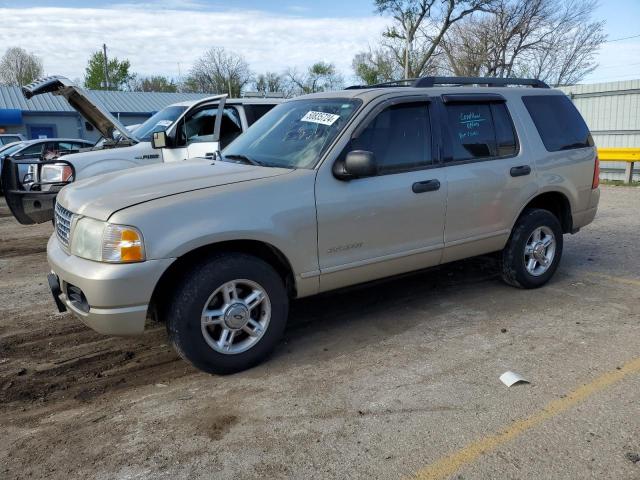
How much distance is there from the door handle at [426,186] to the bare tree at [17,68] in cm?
7212

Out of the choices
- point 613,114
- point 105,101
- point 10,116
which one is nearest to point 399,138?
point 613,114

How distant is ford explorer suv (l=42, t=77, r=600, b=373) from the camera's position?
3.47 meters

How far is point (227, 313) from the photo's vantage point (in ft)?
12.1

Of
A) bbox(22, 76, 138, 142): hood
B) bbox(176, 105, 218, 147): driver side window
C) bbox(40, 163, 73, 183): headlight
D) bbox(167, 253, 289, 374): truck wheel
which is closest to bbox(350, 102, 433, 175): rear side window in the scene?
bbox(167, 253, 289, 374): truck wheel

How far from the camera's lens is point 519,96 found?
535 cm

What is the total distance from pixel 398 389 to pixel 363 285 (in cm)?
109

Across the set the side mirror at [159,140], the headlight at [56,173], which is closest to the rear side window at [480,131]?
the side mirror at [159,140]

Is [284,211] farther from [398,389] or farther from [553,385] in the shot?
[553,385]

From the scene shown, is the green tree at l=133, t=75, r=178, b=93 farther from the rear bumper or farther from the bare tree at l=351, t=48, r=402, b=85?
the rear bumper

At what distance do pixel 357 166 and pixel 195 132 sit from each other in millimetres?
4898

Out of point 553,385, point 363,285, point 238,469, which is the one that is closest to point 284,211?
point 363,285

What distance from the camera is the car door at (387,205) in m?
4.05

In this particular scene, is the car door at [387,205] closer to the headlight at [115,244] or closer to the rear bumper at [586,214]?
the headlight at [115,244]

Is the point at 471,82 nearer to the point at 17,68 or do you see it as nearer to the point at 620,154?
the point at 620,154
